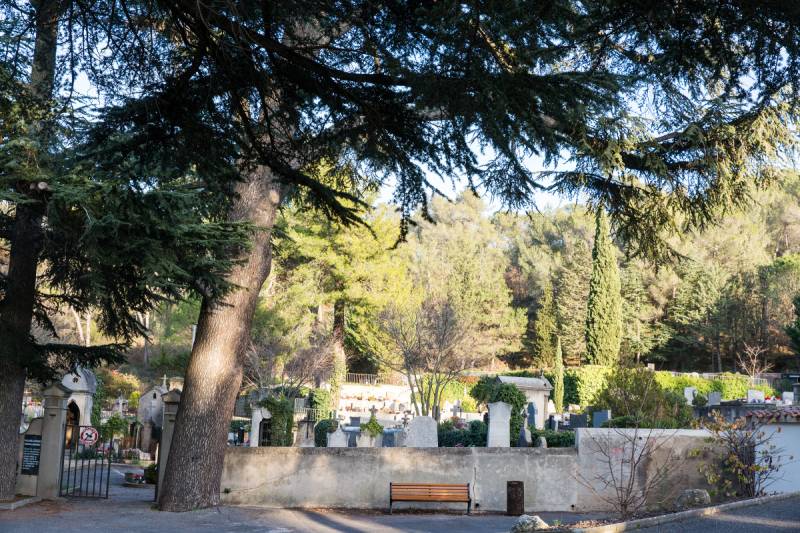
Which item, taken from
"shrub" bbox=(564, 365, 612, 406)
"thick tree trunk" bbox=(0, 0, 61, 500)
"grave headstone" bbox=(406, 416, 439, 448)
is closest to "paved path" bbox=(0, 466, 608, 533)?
"thick tree trunk" bbox=(0, 0, 61, 500)

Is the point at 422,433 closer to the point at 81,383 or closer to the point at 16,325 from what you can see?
the point at 16,325

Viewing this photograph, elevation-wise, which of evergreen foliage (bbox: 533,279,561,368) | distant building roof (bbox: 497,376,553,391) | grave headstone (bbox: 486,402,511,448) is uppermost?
evergreen foliage (bbox: 533,279,561,368)

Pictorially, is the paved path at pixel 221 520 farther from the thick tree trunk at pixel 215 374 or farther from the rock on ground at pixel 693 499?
the rock on ground at pixel 693 499

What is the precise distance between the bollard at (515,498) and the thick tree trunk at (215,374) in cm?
458

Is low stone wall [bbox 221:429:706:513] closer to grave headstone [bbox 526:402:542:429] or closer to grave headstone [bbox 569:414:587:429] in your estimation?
grave headstone [bbox 569:414:587:429]

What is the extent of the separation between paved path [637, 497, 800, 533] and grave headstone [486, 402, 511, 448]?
5295 mm

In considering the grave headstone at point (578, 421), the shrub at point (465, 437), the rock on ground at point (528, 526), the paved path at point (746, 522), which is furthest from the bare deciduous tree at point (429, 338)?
the rock on ground at point (528, 526)

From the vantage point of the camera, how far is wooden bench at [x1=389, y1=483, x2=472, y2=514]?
1241 centimetres

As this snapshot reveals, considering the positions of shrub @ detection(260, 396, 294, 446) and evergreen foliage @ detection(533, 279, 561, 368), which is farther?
evergreen foliage @ detection(533, 279, 561, 368)

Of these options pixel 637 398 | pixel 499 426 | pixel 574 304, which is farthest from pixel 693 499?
pixel 574 304

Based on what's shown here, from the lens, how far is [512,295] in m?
57.1

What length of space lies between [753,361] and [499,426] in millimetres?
33318

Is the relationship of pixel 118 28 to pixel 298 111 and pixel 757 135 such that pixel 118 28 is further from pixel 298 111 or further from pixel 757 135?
pixel 757 135

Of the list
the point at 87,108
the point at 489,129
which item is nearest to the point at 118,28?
the point at 87,108
